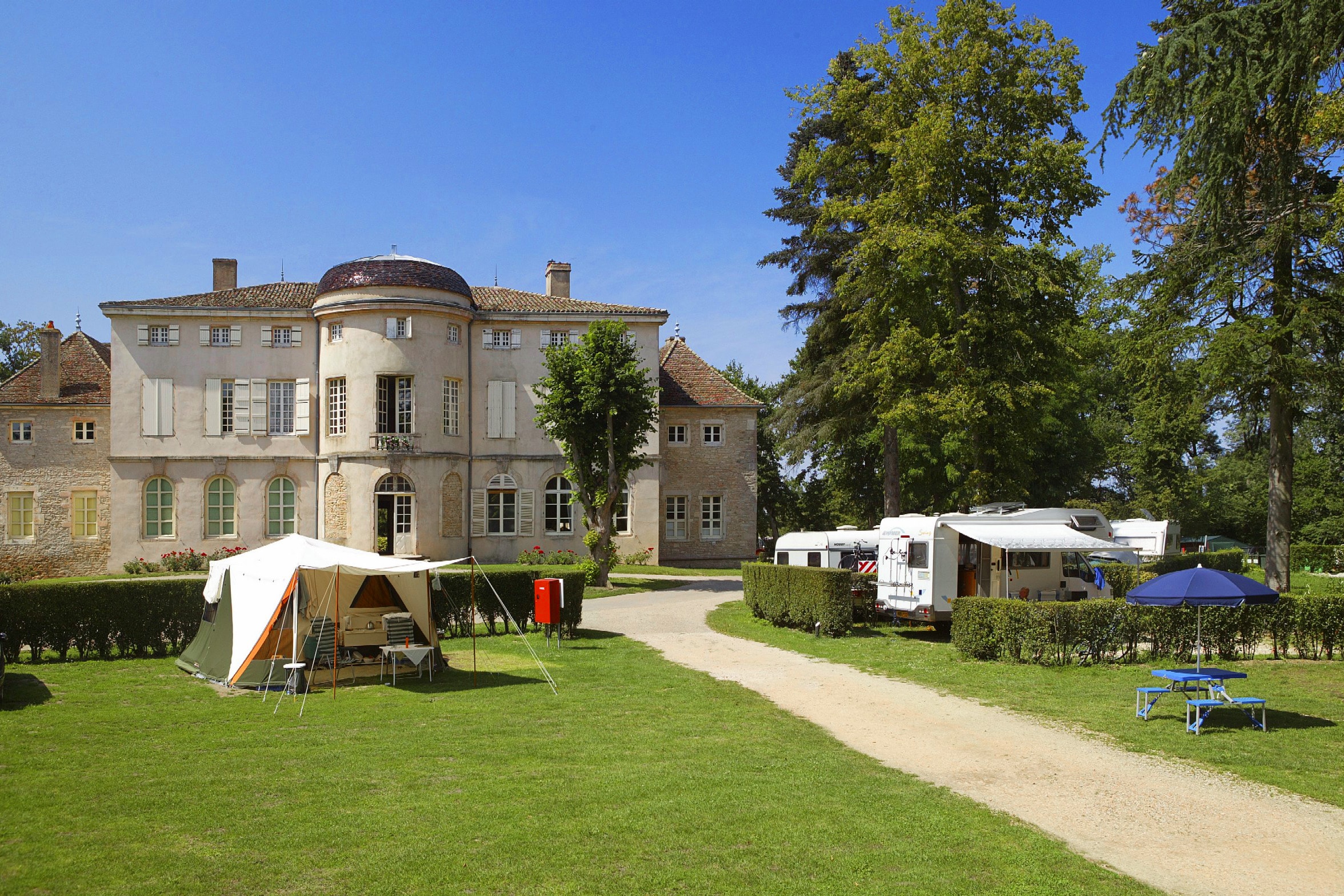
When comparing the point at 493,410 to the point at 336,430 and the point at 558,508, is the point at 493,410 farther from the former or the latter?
the point at 336,430

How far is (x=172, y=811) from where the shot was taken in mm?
7137

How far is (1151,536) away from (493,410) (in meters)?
23.3

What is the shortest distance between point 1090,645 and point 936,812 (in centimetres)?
864

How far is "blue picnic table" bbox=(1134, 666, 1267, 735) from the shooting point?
10500mm

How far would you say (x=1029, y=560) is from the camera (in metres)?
19.2

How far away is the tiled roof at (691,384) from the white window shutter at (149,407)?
1793 cm

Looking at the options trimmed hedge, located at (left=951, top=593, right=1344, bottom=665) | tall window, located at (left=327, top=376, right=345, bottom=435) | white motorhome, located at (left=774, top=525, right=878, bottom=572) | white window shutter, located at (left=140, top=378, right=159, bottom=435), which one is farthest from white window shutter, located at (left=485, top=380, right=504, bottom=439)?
trimmed hedge, located at (left=951, top=593, right=1344, bottom=665)

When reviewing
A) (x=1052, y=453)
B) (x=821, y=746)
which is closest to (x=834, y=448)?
(x=1052, y=453)

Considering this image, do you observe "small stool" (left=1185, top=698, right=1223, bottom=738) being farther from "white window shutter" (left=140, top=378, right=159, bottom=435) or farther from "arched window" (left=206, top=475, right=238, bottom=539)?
"white window shutter" (left=140, top=378, right=159, bottom=435)

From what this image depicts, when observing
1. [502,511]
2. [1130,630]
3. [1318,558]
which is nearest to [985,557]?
[1130,630]

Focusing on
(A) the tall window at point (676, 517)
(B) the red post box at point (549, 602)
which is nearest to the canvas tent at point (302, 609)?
(B) the red post box at point (549, 602)

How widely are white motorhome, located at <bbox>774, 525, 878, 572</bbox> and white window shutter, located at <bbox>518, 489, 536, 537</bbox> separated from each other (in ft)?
34.5

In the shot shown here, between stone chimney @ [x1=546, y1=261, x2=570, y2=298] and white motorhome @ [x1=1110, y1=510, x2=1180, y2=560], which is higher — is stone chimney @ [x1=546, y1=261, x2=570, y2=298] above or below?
above

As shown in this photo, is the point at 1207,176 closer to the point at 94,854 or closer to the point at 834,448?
the point at 94,854
